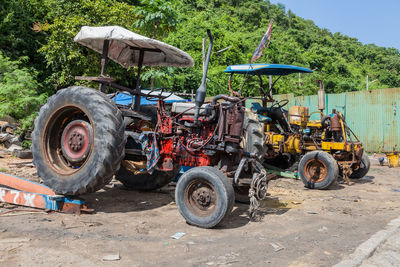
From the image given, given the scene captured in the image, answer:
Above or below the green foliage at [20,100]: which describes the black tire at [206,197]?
below

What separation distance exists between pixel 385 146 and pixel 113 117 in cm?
1364

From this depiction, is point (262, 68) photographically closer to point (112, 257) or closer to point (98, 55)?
point (112, 257)

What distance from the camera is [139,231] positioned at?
431cm

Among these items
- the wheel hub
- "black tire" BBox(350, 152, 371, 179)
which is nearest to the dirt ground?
the wheel hub

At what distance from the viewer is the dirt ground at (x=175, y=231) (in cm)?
340

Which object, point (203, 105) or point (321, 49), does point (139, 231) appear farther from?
point (321, 49)

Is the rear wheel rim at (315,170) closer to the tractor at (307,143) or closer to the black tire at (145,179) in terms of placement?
the tractor at (307,143)

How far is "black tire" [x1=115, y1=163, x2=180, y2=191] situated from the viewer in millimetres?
6684

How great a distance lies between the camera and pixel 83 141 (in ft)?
16.9

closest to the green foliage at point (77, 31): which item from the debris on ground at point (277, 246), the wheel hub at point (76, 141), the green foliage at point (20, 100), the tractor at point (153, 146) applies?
the green foliage at point (20, 100)

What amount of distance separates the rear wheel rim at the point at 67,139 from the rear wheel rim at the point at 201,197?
61.0 inches

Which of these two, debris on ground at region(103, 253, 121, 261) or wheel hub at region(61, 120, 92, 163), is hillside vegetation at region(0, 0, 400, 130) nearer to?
wheel hub at region(61, 120, 92, 163)

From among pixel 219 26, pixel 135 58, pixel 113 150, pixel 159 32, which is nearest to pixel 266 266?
pixel 113 150

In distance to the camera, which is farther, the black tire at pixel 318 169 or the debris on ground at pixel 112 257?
the black tire at pixel 318 169
